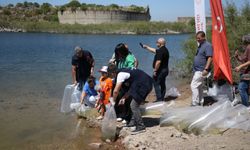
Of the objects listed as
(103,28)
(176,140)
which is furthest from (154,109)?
(103,28)

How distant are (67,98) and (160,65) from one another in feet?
8.53

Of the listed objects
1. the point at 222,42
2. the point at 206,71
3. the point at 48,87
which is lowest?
the point at 48,87

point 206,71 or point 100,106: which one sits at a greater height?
point 206,71

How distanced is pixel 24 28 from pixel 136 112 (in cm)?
9654

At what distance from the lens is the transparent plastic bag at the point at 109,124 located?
7138 mm

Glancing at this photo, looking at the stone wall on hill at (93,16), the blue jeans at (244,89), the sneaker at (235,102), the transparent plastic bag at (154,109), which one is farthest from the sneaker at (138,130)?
the stone wall on hill at (93,16)

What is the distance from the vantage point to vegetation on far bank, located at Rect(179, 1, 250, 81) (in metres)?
12.5

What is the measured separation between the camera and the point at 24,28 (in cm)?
9900

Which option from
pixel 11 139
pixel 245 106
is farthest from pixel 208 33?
pixel 11 139

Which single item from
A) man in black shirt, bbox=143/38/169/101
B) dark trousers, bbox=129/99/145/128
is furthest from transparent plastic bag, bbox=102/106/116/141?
man in black shirt, bbox=143/38/169/101

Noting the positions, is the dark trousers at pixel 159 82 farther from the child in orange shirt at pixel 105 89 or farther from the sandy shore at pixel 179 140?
the sandy shore at pixel 179 140

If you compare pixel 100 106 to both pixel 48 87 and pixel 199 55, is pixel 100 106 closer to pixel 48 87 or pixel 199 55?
pixel 199 55

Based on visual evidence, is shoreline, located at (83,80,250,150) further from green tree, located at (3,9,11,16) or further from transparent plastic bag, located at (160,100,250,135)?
green tree, located at (3,9,11,16)

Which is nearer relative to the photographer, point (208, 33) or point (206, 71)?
point (206, 71)
